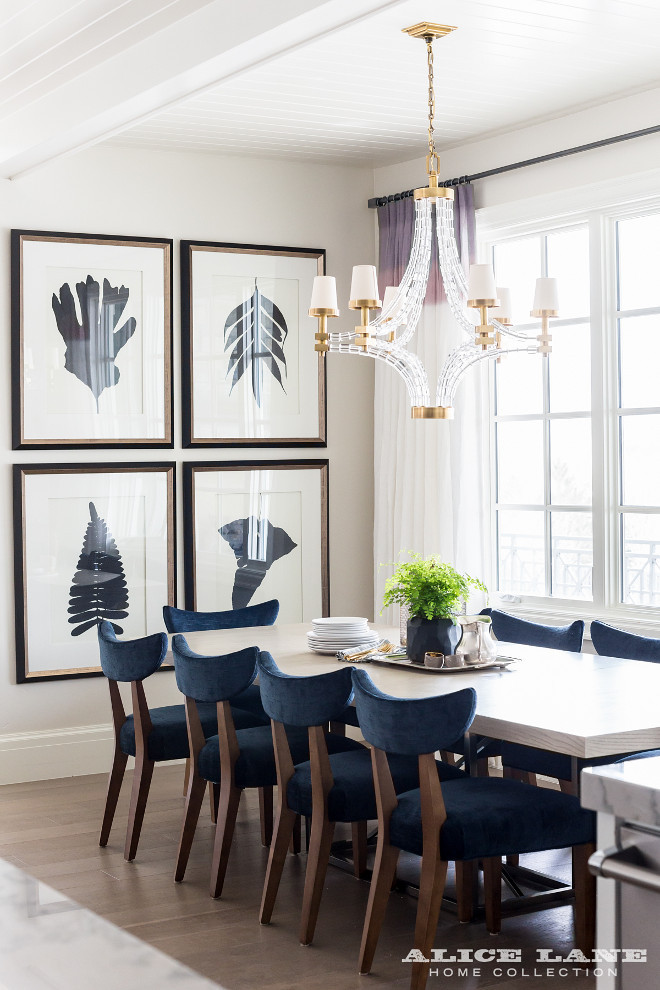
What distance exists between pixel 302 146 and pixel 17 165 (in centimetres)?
146

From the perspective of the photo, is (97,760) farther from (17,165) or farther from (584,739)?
(584,739)

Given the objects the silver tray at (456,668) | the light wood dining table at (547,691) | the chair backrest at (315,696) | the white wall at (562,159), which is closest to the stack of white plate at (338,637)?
the light wood dining table at (547,691)

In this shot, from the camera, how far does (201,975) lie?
11.3 feet

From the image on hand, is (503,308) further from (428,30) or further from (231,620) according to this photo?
(231,620)

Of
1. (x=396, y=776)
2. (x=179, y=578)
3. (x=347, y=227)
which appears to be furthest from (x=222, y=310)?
(x=396, y=776)

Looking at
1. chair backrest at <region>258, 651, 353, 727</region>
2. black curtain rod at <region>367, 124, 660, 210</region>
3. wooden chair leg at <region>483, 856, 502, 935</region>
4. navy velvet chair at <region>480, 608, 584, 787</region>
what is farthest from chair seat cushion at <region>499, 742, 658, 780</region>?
black curtain rod at <region>367, 124, 660, 210</region>

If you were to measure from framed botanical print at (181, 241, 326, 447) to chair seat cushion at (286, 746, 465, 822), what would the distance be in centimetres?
258

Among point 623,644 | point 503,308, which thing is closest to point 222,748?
point 623,644

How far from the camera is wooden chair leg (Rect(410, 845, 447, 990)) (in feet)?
10.6

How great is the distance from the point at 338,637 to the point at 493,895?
1.17 meters

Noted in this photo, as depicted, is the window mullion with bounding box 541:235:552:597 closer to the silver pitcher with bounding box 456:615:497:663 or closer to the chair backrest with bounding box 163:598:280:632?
the chair backrest with bounding box 163:598:280:632

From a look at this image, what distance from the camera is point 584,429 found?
554 centimetres

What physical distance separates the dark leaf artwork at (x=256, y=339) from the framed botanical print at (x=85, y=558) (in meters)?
0.65

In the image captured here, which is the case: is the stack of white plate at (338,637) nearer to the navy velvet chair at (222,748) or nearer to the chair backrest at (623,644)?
the navy velvet chair at (222,748)
